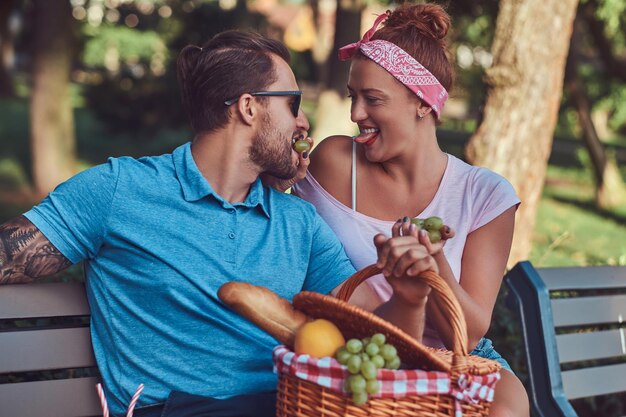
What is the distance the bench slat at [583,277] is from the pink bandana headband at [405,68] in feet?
3.17

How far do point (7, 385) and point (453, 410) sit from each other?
5.04ft

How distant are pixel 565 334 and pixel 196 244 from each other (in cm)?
184

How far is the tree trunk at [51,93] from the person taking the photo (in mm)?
12430

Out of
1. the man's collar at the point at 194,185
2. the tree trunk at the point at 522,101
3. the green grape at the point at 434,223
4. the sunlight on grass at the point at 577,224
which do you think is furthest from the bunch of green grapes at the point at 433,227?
the sunlight on grass at the point at 577,224

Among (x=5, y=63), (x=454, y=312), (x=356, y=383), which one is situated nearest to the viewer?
(x=356, y=383)

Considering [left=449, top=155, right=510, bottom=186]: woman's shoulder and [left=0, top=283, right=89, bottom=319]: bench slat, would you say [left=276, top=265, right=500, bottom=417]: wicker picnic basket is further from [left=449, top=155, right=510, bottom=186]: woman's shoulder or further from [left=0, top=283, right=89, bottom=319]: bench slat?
[left=449, top=155, right=510, bottom=186]: woman's shoulder

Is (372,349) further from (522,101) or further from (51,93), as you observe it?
(51,93)

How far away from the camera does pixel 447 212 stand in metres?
3.44

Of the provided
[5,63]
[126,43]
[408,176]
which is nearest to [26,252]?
[408,176]

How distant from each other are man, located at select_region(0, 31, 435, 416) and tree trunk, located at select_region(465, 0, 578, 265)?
324 cm

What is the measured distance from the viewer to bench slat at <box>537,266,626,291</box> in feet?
12.6

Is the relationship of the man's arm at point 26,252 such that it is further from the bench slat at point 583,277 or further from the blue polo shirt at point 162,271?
the bench slat at point 583,277

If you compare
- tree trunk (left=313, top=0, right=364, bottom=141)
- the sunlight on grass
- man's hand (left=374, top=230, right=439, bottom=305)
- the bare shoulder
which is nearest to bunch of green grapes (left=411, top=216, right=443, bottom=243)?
man's hand (left=374, top=230, right=439, bottom=305)

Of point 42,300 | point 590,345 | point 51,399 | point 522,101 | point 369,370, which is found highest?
point 522,101
